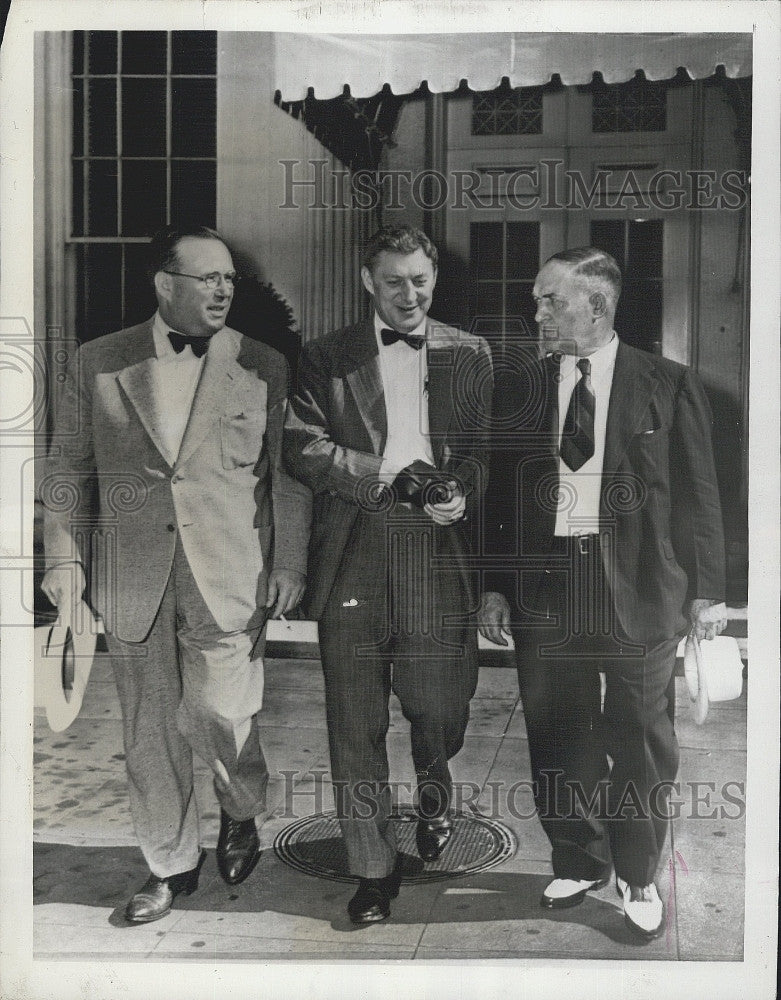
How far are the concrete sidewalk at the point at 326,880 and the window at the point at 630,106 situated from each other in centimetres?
212

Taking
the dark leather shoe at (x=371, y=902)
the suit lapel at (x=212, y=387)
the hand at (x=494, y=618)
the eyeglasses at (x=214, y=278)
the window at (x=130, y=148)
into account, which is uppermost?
the window at (x=130, y=148)

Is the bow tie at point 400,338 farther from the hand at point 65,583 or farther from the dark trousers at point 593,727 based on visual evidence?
the hand at point 65,583

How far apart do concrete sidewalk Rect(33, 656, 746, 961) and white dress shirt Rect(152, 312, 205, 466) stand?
2.99 feet

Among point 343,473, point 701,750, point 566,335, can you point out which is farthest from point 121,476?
point 701,750

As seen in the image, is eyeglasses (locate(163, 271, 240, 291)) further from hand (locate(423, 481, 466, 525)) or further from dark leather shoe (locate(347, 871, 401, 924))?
dark leather shoe (locate(347, 871, 401, 924))

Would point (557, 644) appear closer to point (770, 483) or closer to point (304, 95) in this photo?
point (770, 483)

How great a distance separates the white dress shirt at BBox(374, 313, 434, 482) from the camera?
13.6 ft

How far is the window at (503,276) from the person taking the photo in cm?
411

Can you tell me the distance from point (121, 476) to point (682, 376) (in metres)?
2.17

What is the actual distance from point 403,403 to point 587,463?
731 mm

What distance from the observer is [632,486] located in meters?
4.13

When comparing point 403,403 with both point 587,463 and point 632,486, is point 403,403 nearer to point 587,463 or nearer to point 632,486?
point 587,463

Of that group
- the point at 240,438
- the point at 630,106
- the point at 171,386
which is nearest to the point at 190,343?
the point at 171,386

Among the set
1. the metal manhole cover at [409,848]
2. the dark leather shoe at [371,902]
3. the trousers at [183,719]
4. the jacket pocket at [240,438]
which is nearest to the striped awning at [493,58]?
the jacket pocket at [240,438]
